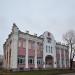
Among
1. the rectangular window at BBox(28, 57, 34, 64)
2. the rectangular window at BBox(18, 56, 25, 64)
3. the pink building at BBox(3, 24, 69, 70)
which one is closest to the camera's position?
the pink building at BBox(3, 24, 69, 70)

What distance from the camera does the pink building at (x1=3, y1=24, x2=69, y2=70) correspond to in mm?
43344

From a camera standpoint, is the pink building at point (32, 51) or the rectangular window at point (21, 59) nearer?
the pink building at point (32, 51)

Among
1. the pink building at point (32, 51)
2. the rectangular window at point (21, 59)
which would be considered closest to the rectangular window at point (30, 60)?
the pink building at point (32, 51)

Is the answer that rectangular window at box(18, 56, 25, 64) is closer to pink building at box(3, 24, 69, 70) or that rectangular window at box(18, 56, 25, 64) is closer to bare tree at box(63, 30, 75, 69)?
pink building at box(3, 24, 69, 70)

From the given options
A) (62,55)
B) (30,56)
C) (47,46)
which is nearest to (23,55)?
(30,56)

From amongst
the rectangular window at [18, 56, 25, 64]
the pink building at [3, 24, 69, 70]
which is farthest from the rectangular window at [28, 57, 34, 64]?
the rectangular window at [18, 56, 25, 64]

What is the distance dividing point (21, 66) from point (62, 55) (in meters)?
20.8

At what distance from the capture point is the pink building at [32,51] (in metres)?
43.3

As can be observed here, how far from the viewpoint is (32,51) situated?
47375 mm

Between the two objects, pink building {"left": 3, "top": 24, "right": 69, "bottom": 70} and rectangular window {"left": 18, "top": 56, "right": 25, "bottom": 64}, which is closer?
pink building {"left": 3, "top": 24, "right": 69, "bottom": 70}

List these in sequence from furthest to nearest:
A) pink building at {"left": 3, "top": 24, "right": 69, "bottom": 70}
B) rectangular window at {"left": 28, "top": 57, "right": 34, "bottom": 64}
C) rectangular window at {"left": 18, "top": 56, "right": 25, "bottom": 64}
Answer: rectangular window at {"left": 28, "top": 57, "right": 34, "bottom": 64} < rectangular window at {"left": 18, "top": 56, "right": 25, "bottom": 64} < pink building at {"left": 3, "top": 24, "right": 69, "bottom": 70}

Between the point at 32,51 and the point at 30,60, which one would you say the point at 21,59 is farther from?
the point at 32,51

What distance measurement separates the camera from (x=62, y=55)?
60125 millimetres

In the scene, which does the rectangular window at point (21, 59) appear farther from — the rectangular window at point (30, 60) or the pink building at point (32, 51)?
the rectangular window at point (30, 60)
